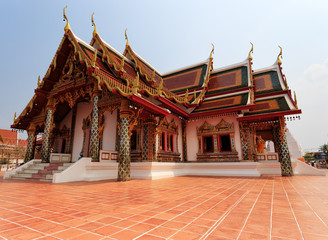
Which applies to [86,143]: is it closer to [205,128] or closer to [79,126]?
[79,126]

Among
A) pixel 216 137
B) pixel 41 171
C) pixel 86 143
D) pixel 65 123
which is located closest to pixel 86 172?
pixel 41 171

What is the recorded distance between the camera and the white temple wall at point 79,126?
9592mm

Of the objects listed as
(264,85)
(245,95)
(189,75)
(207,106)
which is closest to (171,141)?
(207,106)

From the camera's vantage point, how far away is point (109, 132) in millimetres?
8648

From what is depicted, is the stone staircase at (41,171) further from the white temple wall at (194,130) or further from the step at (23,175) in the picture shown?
the white temple wall at (194,130)

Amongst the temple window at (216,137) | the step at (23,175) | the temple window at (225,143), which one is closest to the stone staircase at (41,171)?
the step at (23,175)

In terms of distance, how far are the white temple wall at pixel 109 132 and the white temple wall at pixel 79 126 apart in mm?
1662

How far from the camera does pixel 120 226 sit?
1770mm

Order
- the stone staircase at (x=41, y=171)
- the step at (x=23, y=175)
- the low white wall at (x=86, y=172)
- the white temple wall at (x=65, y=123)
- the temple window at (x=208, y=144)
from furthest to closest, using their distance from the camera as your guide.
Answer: the white temple wall at (x=65, y=123), the temple window at (x=208, y=144), the step at (x=23, y=175), the stone staircase at (x=41, y=171), the low white wall at (x=86, y=172)

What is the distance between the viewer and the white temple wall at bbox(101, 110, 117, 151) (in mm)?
8461

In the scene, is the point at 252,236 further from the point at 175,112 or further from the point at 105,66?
the point at 105,66

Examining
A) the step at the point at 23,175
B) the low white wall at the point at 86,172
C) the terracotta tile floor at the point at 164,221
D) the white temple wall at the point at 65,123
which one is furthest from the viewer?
the white temple wall at the point at 65,123

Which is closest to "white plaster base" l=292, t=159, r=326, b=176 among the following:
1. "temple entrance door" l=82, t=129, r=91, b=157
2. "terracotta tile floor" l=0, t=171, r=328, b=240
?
"terracotta tile floor" l=0, t=171, r=328, b=240

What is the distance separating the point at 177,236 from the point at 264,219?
1.09 metres
